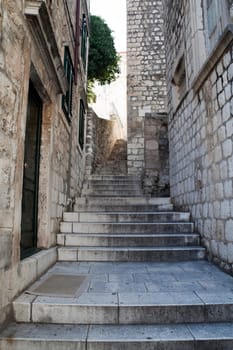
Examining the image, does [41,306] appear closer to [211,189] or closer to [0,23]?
[0,23]

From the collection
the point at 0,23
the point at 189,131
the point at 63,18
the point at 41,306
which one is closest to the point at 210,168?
the point at 189,131

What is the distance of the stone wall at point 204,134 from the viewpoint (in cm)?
290

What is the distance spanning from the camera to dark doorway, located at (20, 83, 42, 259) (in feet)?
8.87

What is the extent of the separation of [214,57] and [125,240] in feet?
9.01

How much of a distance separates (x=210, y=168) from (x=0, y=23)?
111 inches

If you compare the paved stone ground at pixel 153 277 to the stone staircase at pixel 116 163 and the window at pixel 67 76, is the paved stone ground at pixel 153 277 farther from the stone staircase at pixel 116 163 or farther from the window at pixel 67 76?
the stone staircase at pixel 116 163

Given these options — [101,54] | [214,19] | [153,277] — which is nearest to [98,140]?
[101,54]

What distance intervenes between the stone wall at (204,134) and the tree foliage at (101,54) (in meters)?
5.97

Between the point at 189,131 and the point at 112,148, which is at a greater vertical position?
the point at 112,148

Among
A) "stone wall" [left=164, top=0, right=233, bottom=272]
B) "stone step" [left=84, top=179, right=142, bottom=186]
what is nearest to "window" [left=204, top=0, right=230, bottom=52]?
"stone wall" [left=164, top=0, right=233, bottom=272]

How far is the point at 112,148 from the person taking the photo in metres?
11.5

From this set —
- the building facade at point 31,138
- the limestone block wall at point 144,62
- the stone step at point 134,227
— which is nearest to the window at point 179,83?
the building facade at point 31,138

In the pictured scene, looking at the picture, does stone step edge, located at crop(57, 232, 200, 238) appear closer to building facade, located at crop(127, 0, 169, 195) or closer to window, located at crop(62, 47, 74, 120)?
window, located at crop(62, 47, 74, 120)

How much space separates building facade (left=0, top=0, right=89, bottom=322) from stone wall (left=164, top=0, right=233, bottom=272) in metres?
2.02
